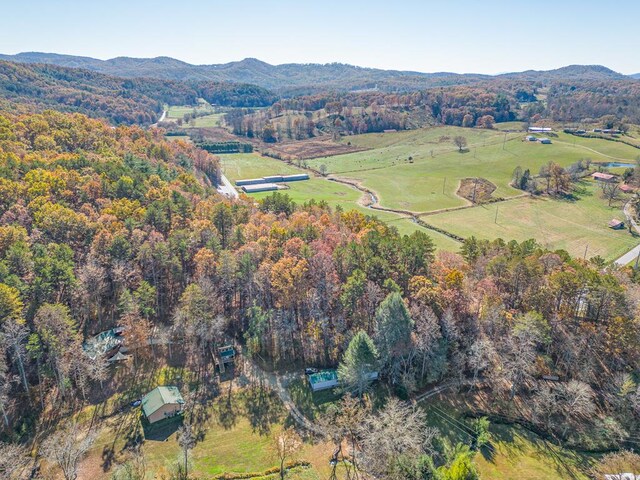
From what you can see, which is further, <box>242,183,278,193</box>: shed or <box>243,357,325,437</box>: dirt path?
<box>242,183,278,193</box>: shed

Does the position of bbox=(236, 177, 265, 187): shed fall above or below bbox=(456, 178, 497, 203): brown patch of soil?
below

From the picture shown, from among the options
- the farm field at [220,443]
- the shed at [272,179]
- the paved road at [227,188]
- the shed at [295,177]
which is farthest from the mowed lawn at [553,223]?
the farm field at [220,443]

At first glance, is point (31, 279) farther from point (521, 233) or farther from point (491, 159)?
point (491, 159)

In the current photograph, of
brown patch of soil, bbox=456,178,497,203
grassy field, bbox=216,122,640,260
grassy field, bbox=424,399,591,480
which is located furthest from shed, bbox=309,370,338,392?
brown patch of soil, bbox=456,178,497,203

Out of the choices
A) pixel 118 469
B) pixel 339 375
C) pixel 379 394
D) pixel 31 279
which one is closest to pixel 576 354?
pixel 379 394

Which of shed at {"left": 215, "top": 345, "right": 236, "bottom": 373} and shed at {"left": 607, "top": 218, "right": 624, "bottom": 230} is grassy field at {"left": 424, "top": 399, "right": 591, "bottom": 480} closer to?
shed at {"left": 215, "top": 345, "right": 236, "bottom": 373}

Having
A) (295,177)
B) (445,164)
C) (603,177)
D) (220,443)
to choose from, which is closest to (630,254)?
(603,177)

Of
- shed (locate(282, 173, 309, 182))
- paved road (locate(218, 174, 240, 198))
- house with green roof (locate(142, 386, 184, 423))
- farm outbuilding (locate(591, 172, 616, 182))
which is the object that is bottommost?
house with green roof (locate(142, 386, 184, 423))

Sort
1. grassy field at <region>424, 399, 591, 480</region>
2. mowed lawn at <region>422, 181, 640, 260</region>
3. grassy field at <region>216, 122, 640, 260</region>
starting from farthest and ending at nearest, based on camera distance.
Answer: grassy field at <region>216, 122, 640, 260</region> < mowed lawn at <region>422, 181, 640, 260</region> < grassy field at <region>424, 399, 591, 480</region>
